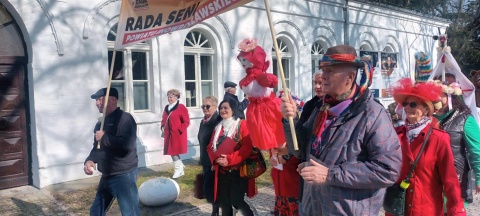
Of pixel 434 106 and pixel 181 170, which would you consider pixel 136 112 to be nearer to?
pixel 181 170

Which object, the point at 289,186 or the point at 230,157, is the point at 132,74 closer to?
the point at 230,157

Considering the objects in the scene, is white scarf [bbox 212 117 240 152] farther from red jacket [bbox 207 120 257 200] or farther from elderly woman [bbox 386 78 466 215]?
elderly woman [bbox 386 78 466 215]

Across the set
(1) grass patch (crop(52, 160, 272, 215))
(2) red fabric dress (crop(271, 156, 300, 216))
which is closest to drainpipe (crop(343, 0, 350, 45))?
(1) grass patch (crop(52, 160, 272, 215))

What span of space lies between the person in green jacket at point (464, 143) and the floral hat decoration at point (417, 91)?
2.04 feet

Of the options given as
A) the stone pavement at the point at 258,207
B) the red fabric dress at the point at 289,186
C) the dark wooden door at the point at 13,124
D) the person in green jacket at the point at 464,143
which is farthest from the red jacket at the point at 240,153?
the dark wooden door at the point at 13,124

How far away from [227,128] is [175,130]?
3660mm

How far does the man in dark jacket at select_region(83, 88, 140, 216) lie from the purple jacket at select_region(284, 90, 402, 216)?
2504 mm

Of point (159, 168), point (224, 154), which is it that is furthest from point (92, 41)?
point (224, 154)

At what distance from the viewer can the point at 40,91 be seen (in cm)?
742

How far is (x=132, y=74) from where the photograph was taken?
9086mm

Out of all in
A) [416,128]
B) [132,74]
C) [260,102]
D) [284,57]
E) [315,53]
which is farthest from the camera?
[315,53]

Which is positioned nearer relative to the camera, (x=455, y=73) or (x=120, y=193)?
(x=120, y=193)

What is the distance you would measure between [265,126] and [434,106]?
4.86 ft

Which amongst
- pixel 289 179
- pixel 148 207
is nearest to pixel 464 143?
pixel 289 179
